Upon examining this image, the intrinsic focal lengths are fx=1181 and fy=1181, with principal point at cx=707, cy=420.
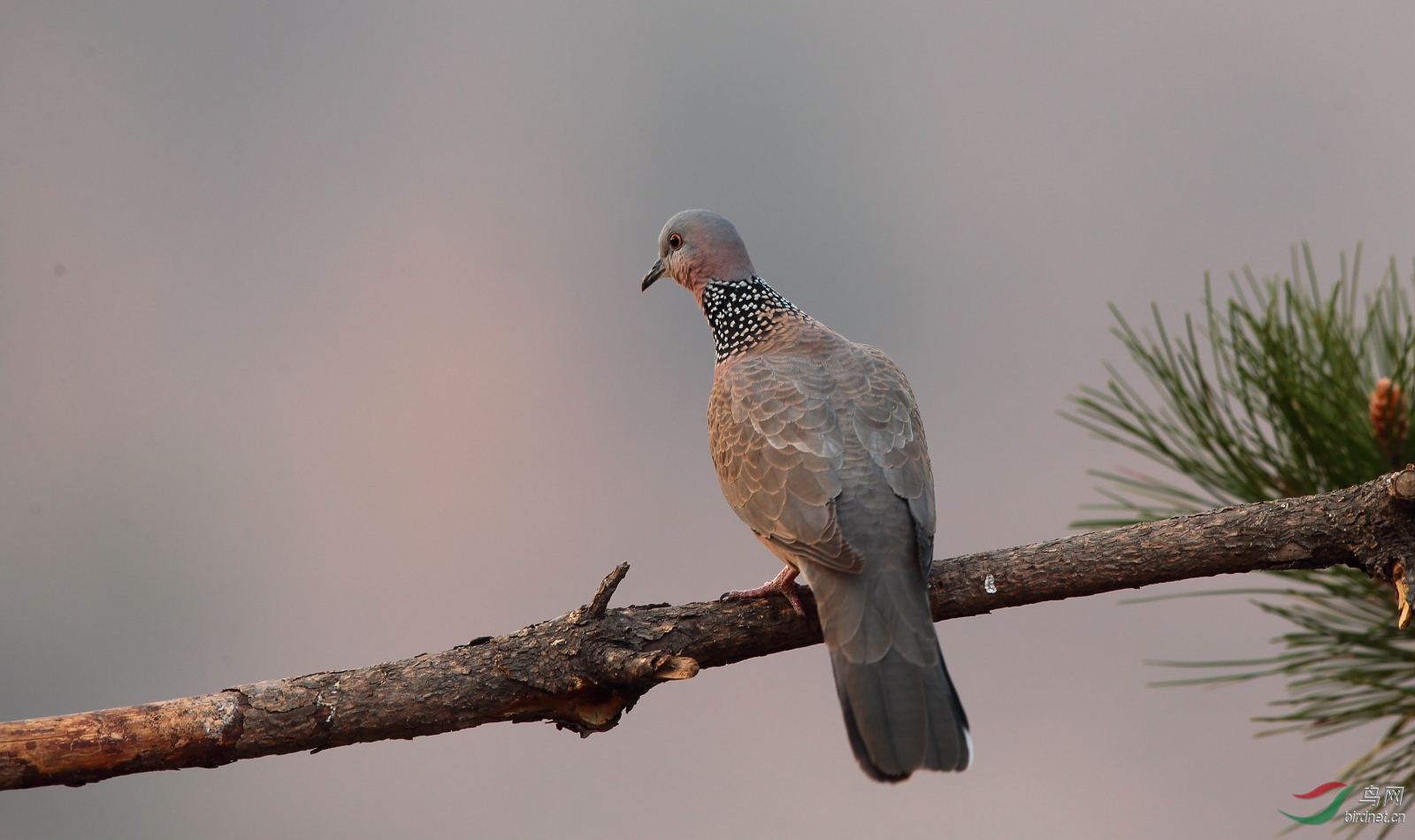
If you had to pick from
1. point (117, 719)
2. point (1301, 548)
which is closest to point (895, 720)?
point (1301, 548)

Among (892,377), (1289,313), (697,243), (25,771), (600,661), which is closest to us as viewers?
(25,771)

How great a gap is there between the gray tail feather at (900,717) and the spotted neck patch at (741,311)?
114 centimetres

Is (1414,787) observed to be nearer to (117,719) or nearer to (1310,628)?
(1310,628)

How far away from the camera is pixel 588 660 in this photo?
2373 mm

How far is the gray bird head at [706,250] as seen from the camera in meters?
3.43

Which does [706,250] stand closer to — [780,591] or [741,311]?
[741,311]

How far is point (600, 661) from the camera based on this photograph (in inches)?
93.0

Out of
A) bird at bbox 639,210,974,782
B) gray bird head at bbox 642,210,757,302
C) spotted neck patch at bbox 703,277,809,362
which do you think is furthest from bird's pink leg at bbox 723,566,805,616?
gray bird head at bbox 642,210,757,302

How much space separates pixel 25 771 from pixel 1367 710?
295 centimetres

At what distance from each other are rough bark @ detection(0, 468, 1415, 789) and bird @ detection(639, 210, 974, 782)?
171 mm

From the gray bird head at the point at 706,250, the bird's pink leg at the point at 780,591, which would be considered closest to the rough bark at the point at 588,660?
the bird's pink leg at the point at 780,591

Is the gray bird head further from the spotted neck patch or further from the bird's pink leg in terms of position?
A: the bird's pink leg

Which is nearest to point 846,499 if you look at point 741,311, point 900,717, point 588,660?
point 900,717

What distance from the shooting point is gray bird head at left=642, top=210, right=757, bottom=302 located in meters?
3.43
